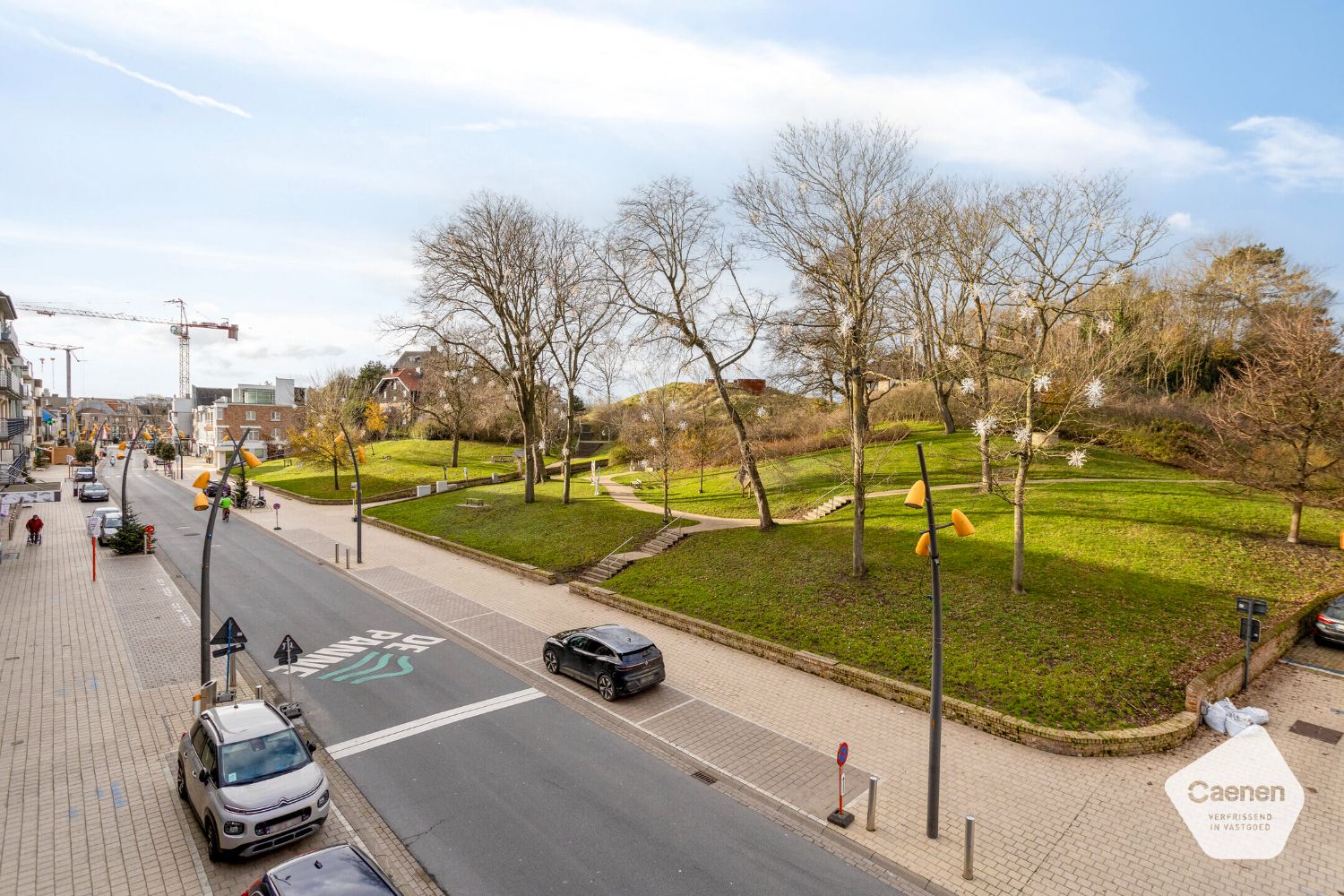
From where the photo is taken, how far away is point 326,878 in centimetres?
711

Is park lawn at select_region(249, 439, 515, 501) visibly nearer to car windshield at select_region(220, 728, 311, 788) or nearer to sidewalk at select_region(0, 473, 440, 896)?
sidewalk at select_region(0, 473, 440, 896)

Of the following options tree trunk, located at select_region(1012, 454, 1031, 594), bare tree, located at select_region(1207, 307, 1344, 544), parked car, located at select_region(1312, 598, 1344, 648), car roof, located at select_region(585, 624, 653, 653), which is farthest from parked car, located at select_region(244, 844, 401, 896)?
bare tree, located at select_region(1207, 307, 1344, 544)

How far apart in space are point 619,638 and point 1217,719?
469 inches

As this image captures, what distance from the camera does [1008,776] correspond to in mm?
10969

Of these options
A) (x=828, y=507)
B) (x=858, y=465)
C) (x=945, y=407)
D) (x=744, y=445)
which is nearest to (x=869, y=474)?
(x=828, y=507)

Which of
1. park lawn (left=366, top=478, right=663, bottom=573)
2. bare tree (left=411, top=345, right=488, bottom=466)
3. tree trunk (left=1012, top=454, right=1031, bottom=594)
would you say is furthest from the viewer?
bare tree (left=411, top=345, right=488, bottom=466)

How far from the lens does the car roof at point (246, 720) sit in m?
9.84

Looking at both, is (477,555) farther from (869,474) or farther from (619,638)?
(869,474)

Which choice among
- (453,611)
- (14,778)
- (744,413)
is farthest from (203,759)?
(744,413)

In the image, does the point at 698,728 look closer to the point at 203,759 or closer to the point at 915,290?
the point at 203,759

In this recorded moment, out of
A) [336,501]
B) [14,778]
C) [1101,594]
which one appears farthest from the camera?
[336,501]

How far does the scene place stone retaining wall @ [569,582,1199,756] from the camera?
38.2 ft

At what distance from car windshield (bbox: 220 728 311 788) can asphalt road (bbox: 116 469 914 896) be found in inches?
59.4

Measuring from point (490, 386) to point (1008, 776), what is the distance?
54.6 m
